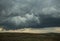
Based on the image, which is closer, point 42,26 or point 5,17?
point 42,26

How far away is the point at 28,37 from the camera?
202 centimetres

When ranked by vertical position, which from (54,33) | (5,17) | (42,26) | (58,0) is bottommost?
(54,33)

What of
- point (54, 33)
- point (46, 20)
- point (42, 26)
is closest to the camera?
point (54, 33)

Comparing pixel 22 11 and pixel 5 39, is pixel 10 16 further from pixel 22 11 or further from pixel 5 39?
pixel 5 39

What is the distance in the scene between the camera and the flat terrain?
198 centimetres

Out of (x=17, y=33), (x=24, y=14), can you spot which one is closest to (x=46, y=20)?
(x=24, y=14)

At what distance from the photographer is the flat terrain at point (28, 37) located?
1.98 m

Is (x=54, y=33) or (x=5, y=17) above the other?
(x=5, y=17)

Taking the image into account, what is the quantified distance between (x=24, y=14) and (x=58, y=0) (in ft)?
2.16

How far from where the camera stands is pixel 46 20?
7.99ft

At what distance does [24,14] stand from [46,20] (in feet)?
1.36

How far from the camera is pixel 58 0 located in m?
2.39

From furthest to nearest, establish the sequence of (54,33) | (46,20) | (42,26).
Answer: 1. (46,20)
2. (42,26)
3. (54,33)

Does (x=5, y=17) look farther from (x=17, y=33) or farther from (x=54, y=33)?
(x=54, y=33)
